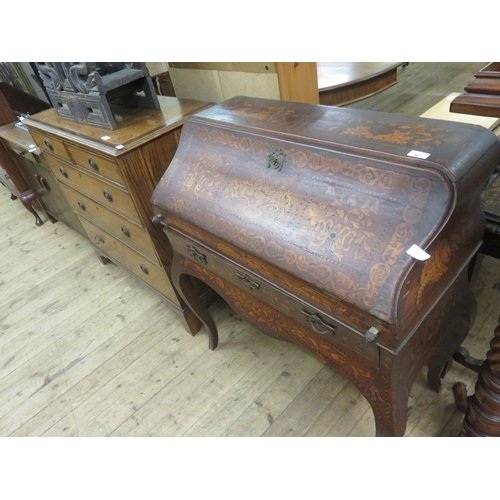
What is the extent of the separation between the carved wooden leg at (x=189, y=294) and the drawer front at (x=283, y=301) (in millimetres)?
145

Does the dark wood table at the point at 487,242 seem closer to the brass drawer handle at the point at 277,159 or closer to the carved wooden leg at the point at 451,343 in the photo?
the carved wooden leg at the point at 451,343

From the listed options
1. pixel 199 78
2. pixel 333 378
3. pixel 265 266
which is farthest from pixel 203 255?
pixel 199 78

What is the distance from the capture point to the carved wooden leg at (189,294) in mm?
1491

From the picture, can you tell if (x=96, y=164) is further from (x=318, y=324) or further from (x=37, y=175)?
(x=37, y=175)

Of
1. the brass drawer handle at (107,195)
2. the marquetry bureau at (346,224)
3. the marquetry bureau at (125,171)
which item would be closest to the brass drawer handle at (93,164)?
the marquetry bureau at (125,171)

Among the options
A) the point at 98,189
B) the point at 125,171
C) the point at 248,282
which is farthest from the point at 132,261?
the point at 248,282

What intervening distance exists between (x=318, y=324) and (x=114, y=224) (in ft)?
4.17

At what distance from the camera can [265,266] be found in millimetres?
995

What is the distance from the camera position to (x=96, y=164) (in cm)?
150

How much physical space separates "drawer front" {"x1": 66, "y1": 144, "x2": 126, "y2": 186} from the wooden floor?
921mm

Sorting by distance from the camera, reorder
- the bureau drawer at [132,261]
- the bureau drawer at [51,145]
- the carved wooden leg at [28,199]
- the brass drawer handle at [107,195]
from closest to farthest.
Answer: the brass drawer handle at [107,195] < the bureau drawer at [51,145] < the bureau drawer at [132,261] < the carved wooden leg at [28,199]

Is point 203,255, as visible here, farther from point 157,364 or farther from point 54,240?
point 54,240

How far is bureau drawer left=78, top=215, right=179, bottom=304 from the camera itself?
5.93ft

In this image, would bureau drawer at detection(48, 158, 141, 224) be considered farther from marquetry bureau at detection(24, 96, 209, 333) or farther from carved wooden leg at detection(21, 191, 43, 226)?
carved wooden leg at detection(21, 191, 43, 226)
